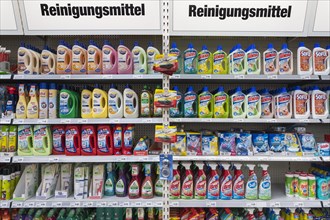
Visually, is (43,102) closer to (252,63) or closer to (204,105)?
(204,105)

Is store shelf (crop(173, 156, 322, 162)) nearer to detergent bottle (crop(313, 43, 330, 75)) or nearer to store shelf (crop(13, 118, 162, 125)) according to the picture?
store shelf (crop(13, 118, 162, 125))

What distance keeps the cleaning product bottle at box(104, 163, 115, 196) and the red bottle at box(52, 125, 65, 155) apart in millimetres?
448

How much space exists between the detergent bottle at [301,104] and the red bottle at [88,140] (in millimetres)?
1848

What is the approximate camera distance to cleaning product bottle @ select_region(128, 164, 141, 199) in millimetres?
2295

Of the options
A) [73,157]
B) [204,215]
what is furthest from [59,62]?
[204,215]

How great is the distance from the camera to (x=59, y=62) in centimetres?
235

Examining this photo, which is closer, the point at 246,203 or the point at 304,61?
the point at 246,203

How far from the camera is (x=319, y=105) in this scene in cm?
234

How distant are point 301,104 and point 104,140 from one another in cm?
181

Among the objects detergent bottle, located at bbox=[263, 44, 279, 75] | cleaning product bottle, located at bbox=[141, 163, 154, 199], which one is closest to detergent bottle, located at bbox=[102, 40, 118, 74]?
cleaning product bottle, located at bbox=[141, 163, 154, 199]

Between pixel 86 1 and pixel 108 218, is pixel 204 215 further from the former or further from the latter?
pixel 86 1

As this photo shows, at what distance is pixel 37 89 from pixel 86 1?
3.04 ft

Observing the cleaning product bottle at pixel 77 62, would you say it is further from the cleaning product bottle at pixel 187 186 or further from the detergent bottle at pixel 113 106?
the cleaning product bottle at pixel 187 186

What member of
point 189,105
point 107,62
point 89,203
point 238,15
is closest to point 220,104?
point 189,105
